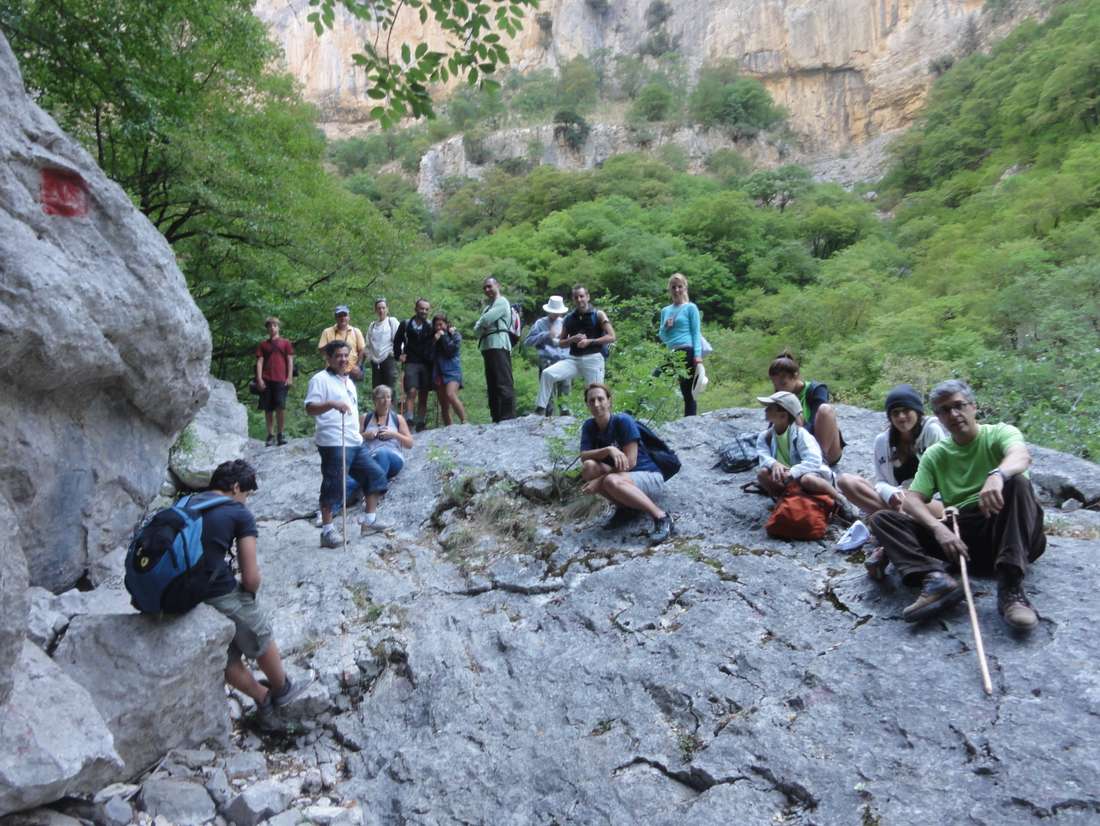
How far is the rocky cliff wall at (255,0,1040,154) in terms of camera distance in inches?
1989

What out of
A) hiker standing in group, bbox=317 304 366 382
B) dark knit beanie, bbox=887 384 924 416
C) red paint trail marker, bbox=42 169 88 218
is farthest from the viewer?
hiker standing in group, bbox=317 304 366 382

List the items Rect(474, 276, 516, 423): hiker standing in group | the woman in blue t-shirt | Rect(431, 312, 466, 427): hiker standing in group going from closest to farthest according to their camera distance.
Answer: the woman in blue t-shirt, Rect(474, 276, 516, 423): hiker standing in group, Rect(431, 312, 466, 427): hiker standing in group

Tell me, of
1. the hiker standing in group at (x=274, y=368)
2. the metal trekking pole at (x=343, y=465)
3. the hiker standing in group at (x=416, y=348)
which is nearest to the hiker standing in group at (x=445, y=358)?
the hiker standing in group at (x=416, y=348)

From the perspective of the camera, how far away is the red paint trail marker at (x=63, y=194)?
4.06 m

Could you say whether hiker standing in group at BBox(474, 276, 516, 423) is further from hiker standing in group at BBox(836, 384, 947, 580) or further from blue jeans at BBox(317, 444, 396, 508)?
hiker standing in group at BBox(836, 384, 947, 580)

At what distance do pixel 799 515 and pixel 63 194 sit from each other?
15.7ft

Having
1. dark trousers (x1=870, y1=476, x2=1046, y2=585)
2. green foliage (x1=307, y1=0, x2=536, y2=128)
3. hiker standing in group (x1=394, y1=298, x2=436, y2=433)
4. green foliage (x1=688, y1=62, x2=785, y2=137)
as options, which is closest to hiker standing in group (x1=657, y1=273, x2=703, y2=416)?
hiker standing in group (x1=394, y1=298, x2=436, y2=433)

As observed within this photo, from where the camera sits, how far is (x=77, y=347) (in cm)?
396

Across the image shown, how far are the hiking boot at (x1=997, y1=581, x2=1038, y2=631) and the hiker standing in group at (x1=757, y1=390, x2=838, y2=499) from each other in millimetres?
1401

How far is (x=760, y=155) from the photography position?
173ft

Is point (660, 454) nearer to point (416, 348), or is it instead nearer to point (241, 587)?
point (241, 587)

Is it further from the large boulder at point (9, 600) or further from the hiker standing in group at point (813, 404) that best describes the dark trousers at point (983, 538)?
the large boulder at point (9, 600)

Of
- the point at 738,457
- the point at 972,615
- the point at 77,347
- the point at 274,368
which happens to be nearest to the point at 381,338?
the point at 274,368

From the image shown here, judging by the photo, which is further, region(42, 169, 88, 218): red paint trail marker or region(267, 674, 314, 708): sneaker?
region(42, 169, 88, 218): red paint trail marker
